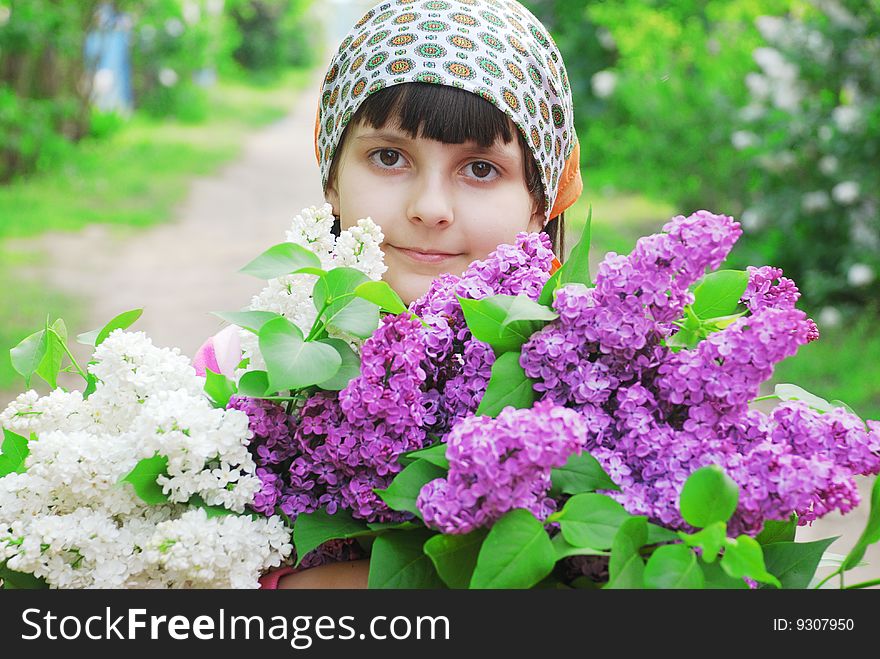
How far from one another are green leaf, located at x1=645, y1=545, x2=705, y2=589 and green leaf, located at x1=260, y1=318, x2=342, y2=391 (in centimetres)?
37

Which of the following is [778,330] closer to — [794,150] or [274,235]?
[794,150]

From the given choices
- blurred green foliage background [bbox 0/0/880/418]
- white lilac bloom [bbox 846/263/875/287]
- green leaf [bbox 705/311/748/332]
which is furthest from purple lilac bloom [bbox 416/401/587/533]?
white lilac bloom [bbox 846/263/875/287]

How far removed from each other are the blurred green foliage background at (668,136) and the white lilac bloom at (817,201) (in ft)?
0.04

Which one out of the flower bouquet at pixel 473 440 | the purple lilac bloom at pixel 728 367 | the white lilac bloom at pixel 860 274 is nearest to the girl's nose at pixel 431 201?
the flower bouquet at pixel 473 440

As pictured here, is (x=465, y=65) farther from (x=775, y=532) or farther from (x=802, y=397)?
(x=775, y=532)

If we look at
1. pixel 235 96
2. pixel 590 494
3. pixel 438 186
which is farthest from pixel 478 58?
pixel 235 96

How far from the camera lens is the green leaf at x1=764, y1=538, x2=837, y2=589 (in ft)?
3.67

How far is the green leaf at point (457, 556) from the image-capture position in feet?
3.38

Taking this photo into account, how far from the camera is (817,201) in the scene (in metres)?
5.77

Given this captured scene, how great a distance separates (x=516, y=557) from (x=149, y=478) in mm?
427

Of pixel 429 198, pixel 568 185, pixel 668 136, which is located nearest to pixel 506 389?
pixel 429 198

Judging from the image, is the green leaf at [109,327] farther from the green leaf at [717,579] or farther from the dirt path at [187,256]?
the dirt path at [187,256]

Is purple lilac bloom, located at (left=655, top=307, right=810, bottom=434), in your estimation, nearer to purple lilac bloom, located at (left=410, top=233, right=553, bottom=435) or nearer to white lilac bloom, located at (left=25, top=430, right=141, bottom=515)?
purple lilac bloom, located at (left=410, top=233, right=553, bottom=435)
